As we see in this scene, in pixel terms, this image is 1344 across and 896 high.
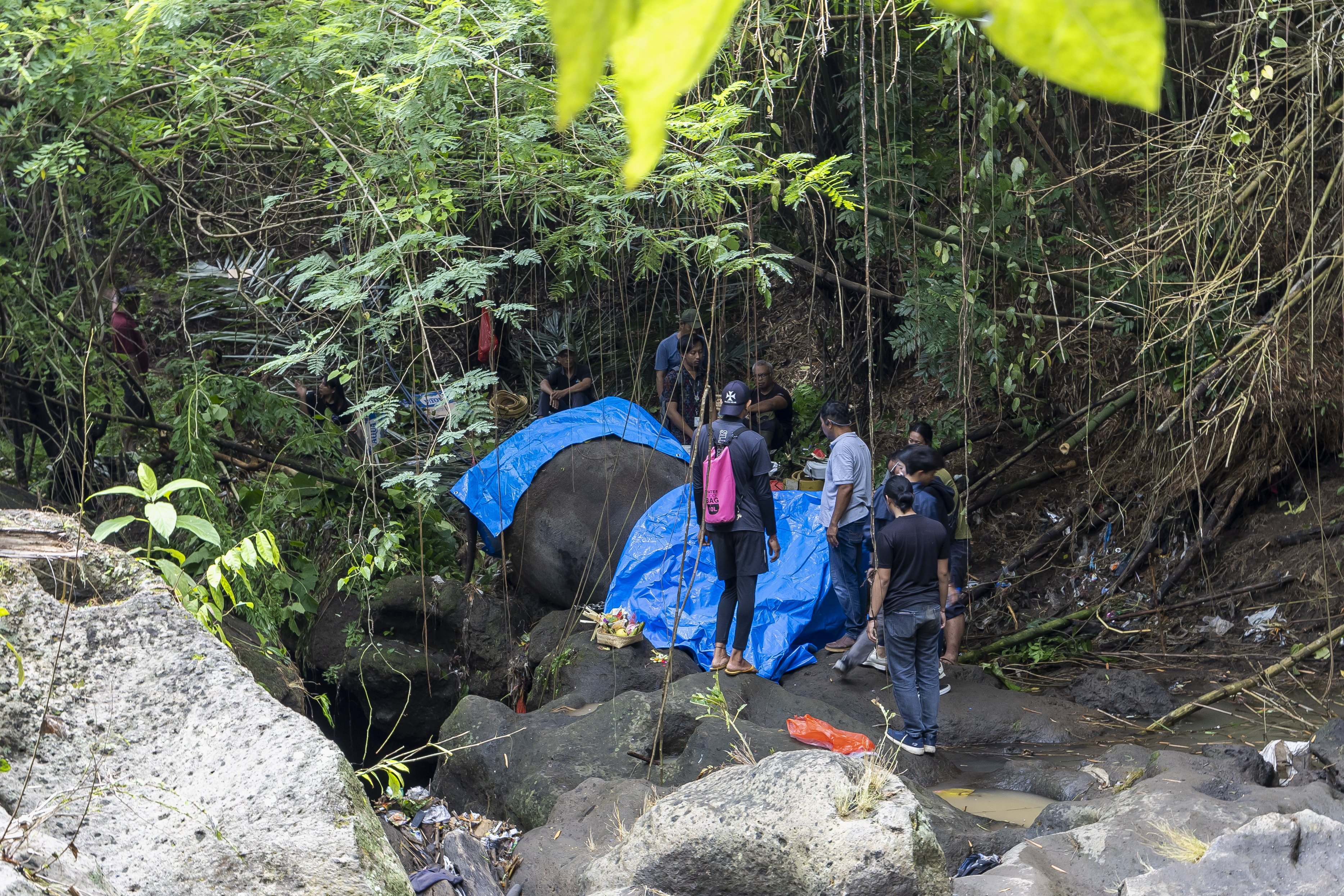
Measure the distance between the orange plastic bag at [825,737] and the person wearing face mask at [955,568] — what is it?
4.98ft

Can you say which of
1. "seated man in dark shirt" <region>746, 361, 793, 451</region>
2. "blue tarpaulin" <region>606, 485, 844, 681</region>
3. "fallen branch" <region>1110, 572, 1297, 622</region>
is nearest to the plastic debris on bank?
"blue tarpaulin" <region>606, 485, 844, 681</region>

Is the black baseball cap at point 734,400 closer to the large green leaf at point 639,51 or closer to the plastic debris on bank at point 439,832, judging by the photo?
the plastic debris on bank at point 439,832

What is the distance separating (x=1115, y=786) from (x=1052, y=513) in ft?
12.4

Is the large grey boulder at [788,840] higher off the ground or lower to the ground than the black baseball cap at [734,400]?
lower

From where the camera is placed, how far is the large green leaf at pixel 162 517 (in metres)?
2.90

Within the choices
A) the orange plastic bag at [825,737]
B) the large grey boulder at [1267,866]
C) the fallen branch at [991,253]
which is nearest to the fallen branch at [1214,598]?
the fallen branch at [991,253]

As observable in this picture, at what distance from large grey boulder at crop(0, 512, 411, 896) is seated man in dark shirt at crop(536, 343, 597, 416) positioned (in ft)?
17.6

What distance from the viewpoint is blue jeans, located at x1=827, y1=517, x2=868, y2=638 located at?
652 centimetres

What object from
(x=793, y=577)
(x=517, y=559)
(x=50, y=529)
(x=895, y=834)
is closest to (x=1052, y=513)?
(x=793, y=577)

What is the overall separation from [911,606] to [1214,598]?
3.06 m

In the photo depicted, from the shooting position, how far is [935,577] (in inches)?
212

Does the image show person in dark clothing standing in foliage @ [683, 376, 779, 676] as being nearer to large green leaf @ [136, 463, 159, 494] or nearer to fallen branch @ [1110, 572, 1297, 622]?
fallen branch @ [1110, 572, 1297, 622]

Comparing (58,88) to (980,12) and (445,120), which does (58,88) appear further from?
(980,12)

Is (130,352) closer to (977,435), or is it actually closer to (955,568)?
(955,568)
